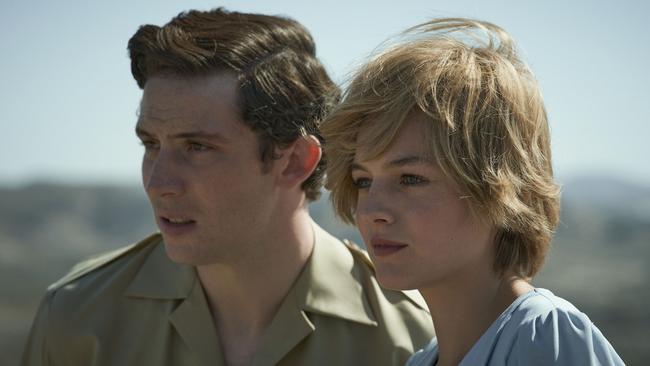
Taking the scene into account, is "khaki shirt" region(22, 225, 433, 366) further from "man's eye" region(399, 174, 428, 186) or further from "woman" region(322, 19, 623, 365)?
"man's eye" region(399, 174, 428, 186)

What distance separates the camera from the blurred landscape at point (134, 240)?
32.0 ft

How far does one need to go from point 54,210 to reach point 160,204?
1366 centimetres

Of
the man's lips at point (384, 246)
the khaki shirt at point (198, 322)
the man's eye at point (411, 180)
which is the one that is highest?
the man's eye at point (411, 180)

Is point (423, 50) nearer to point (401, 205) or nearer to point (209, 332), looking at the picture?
point (401, 205)

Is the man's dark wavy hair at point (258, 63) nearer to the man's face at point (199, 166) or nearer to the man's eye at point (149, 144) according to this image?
the man's face at point (199, 166)

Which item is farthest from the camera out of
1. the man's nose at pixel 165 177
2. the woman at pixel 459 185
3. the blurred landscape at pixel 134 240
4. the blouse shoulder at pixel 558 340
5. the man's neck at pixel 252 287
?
the blurred landscape at pixel 134 240

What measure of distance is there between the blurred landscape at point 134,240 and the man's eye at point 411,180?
3084 millimetres

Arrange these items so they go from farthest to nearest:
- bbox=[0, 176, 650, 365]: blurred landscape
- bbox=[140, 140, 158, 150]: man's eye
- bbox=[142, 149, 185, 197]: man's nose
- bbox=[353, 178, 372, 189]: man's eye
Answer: bbox=[0, 176, 650, 365]: blurred landscape < bbox=[140, 140, 158, 150]: man's eye < bbox=[142, 149, 185, 197]: man's nose < bbox=[353, 178, 372, 189]: man's eye

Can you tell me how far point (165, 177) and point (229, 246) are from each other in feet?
1.28

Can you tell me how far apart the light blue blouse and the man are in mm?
1041

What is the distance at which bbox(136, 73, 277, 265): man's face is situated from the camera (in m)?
3.31

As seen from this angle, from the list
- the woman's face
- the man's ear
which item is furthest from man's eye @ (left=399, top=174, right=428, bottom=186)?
the man's ear

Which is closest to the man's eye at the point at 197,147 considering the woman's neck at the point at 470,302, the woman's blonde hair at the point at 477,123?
the woman's blonde hair at the point at 477,123

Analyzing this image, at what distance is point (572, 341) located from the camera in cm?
221
